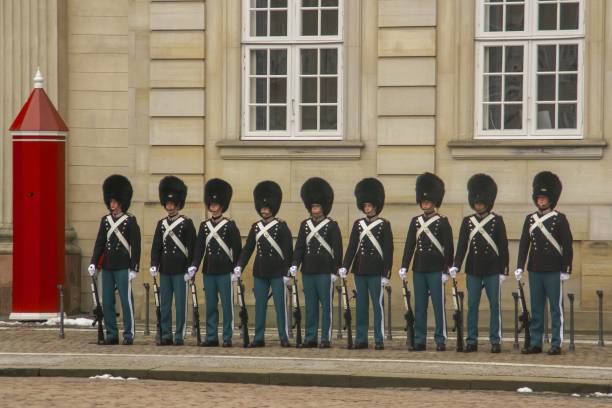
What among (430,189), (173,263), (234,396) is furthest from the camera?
(173,263)

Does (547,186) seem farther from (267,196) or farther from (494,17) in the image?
(494,17)

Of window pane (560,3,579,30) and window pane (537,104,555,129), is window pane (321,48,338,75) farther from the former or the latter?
window pane (560,3,579,30)

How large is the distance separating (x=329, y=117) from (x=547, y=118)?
97.7 inches

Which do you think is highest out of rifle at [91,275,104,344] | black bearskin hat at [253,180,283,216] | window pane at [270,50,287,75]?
window pane at [270,50,287,75]

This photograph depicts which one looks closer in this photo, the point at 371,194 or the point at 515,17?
the point at 371,194

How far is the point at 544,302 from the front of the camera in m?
15.7

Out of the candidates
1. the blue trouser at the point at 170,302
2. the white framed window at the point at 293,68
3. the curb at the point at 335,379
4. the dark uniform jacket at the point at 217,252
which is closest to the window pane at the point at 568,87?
the white framed window at the point at 293,68

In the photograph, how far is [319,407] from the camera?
1189cm

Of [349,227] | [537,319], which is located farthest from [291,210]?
[537,319]

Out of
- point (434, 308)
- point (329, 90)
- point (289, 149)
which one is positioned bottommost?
point (434, 308)

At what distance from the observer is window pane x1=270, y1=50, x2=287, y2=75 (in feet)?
66.2

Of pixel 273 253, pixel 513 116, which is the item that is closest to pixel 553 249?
pixel 273 253

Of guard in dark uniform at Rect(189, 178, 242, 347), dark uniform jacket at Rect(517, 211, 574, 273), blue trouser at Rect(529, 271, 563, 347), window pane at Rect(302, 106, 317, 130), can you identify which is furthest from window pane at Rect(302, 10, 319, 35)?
blue trouser at Rect(529, 271, 563, 347)

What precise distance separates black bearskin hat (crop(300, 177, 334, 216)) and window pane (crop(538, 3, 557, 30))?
4.26 m
